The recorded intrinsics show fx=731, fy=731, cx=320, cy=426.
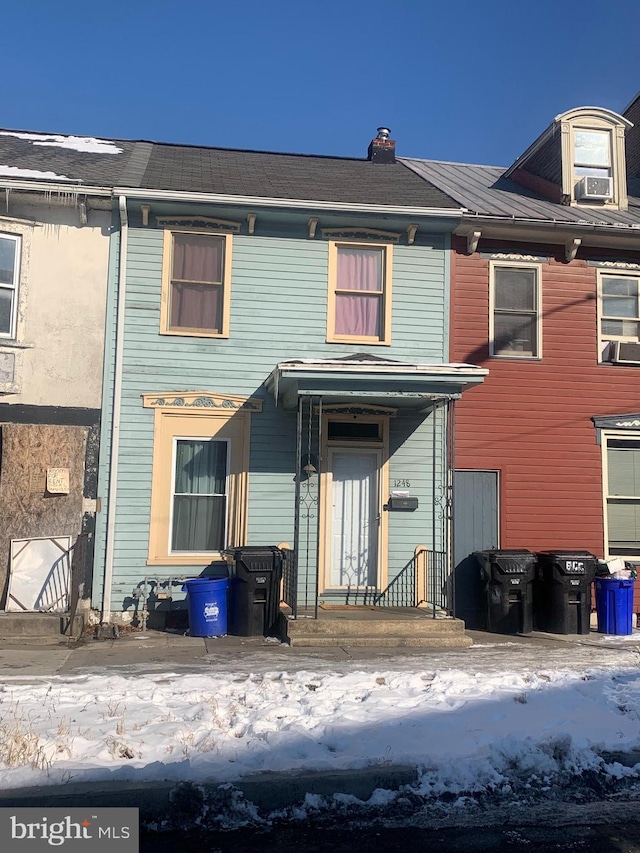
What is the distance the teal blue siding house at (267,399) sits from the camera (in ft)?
34.1

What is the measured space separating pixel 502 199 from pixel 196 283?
5.63 metres

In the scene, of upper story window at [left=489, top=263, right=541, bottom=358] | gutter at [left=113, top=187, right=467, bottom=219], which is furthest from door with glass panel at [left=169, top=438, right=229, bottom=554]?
upper story window at [left=489, top=263, right=541, bottom=358]

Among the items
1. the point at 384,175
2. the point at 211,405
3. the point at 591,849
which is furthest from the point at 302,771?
the point at 384,175

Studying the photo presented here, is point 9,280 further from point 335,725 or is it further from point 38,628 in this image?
point 335,725

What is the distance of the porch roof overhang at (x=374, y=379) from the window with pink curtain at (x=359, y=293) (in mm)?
1781

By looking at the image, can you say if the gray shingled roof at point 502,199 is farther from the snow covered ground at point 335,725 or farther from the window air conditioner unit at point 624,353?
the snow covered ground at point 335,725

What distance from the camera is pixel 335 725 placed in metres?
5.65

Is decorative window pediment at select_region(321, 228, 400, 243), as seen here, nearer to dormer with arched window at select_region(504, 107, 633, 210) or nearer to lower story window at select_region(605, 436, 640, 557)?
dormer with arched window at select_region(504, 107, 633, 210)

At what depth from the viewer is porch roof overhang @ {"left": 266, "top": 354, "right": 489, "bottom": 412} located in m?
9.37

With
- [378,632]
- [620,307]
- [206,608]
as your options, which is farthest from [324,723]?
[620,307]

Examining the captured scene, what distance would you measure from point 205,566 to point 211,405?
231 cm

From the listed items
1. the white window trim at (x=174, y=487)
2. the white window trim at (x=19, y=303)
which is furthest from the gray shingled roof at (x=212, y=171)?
the white window trim at (x=174, y=487)

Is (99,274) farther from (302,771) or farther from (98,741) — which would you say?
(302,771)

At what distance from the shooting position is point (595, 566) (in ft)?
34.1
